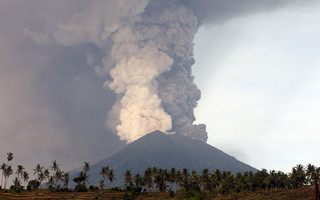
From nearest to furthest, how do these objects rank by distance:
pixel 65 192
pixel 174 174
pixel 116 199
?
pixel 116 199, pixel 65 192, pixel 174 174

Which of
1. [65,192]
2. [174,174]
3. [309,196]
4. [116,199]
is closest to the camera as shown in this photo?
[309,196]

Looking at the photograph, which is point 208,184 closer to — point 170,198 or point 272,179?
point 170,198

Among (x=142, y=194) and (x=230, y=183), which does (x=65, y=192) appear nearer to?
(x=142, y=194)

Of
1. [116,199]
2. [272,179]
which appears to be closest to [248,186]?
[272,179]

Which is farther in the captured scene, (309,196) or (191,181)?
(191,181)

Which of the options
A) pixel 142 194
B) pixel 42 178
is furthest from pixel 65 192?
pixel 142 194

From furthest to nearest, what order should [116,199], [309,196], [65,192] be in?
[65,192] < [116,199] < [309,196]

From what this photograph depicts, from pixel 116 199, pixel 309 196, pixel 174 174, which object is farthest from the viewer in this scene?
pixel 174 174

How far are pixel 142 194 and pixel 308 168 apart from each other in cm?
7995

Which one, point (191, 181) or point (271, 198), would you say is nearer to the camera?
point (271, 198)

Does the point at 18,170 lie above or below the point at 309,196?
above

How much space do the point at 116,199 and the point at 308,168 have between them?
90.1 metres

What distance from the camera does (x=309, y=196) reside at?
122 meters

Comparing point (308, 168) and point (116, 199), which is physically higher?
point (308, 168)
